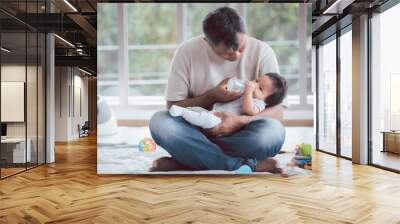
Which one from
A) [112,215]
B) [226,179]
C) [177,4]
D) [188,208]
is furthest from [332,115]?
[112,215]

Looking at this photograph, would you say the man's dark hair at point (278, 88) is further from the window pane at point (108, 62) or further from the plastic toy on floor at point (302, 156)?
the window pane at point (108, 62)

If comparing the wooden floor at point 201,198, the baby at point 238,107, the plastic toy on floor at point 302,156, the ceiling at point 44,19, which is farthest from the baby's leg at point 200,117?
the ceiling at point 44,19

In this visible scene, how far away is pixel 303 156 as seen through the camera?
6.30 metres

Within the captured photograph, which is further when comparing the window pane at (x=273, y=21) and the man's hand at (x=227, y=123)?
the window pane at (x=273, y=21)

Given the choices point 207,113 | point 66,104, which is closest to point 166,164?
point 207,113

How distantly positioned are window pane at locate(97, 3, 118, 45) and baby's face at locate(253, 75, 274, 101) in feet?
7.72

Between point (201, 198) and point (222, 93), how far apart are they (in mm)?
1889

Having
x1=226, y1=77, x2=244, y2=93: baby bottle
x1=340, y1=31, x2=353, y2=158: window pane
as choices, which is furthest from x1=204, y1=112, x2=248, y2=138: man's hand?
x1=340, y1=31, x2=353, y2=158: window pane

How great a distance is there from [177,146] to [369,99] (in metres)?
4.01

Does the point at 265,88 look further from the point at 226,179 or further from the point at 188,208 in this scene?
the point at 188,208

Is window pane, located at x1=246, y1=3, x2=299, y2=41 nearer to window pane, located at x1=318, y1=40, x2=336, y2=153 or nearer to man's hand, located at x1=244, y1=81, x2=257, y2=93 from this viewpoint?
man's hand, located at x1=244, y1=81, x2=257, y2=93

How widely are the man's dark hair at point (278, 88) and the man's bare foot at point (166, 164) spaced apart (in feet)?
5.73

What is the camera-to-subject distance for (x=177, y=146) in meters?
6.14

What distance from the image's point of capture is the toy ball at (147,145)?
6195 mm
